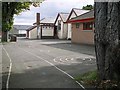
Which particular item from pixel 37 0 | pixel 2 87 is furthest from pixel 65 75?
pixel 37 0

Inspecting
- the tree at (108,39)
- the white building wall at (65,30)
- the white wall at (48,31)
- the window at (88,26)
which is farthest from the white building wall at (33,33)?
the tree at (108,39)

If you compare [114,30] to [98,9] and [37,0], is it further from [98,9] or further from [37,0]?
[37,0]

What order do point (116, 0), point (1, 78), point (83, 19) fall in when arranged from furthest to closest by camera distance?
point (83, 19) → point (1, 78) → point (116, 0)

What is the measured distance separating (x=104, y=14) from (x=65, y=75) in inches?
134

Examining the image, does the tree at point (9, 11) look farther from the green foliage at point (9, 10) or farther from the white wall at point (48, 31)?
the white wall at point (48, 31)

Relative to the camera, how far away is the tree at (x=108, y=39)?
8898 millimetres

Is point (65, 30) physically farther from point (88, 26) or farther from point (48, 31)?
point (88, 26)

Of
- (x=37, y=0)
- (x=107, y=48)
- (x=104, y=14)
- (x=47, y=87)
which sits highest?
(x=37, y=0)

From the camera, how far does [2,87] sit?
8.90 m

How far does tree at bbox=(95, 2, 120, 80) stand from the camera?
890 cm

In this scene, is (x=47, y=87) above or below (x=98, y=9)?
below

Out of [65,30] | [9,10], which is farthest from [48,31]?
[9,10]

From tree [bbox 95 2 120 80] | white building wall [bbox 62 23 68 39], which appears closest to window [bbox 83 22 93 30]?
tree [bbox 95 2 120 80]

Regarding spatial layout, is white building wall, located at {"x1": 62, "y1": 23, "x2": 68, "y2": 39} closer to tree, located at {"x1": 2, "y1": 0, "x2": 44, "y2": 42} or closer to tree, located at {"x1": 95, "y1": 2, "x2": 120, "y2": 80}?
tree, located at {"x1": 2, "y1": 0, "x2": 44, "y2": 42}
